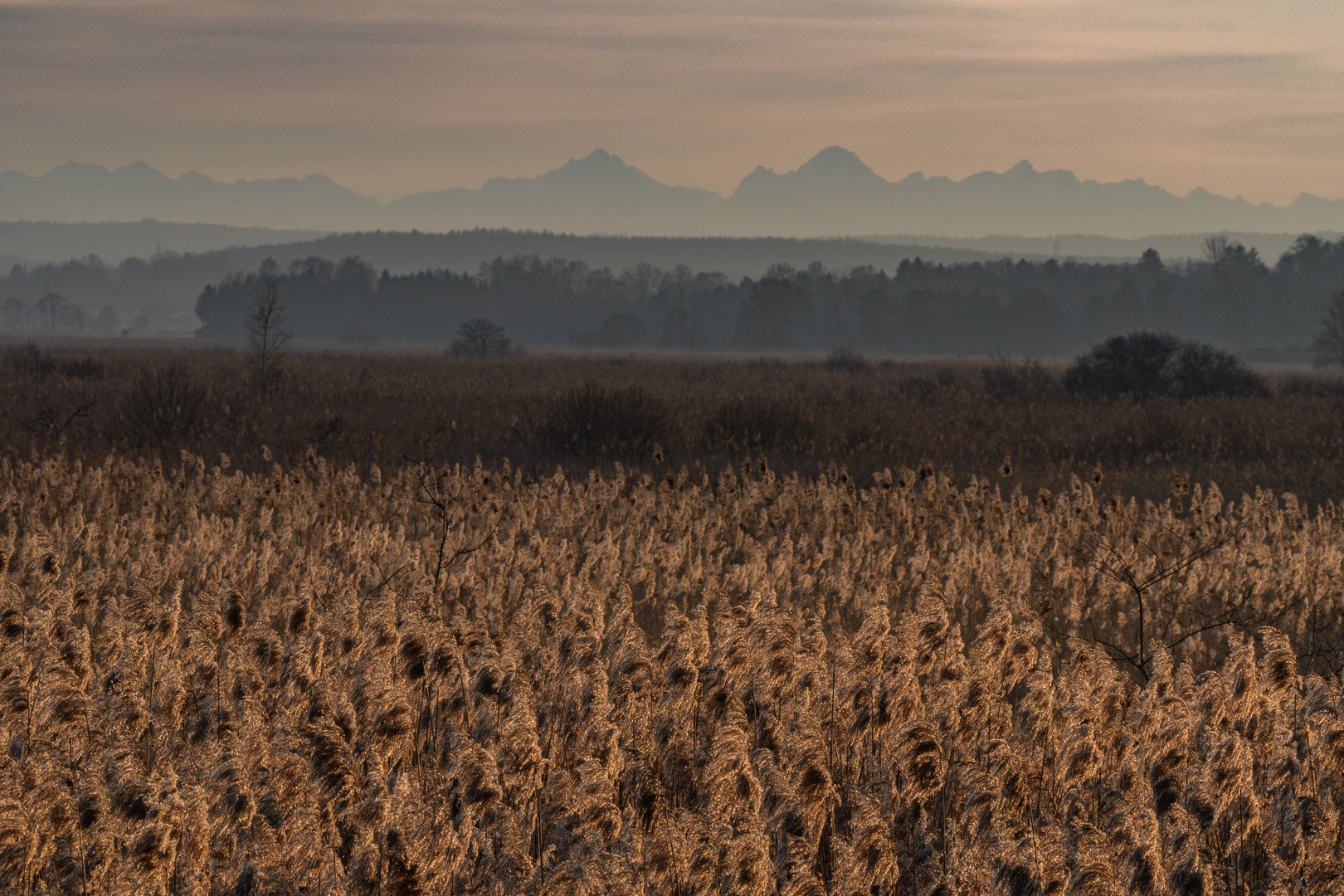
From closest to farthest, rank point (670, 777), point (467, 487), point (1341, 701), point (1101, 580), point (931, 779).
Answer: point (931, 779)
point (670, 777)
point (1341, 701)
point (1101, 580)
point (467, 487)

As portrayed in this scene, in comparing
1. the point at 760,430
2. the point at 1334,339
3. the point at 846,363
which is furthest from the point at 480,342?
the point at 760,430

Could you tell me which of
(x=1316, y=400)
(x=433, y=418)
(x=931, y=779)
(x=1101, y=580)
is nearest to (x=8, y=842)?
(x=931, y=779)

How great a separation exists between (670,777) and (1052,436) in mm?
18537

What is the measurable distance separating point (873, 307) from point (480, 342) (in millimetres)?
81787

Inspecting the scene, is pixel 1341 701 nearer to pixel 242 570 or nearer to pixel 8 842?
pixel 8 842

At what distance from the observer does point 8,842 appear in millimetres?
2693

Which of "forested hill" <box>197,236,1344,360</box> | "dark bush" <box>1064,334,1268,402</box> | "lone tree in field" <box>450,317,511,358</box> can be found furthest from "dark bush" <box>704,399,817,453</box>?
"forested hill" <box>197,236,1344,360</box>

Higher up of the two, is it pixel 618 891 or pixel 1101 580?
pixel 618 891

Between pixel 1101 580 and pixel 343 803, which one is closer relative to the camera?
pixel 343 803

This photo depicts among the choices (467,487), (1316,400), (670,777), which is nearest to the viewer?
(670,777)

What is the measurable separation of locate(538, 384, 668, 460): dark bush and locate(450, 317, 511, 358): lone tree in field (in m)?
58.4

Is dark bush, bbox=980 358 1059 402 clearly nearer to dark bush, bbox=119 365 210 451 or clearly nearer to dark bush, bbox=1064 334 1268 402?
dark bush, bbox=1064 334 1268 402

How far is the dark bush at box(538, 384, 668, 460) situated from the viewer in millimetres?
17703

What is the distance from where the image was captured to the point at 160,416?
17359 millimetres
